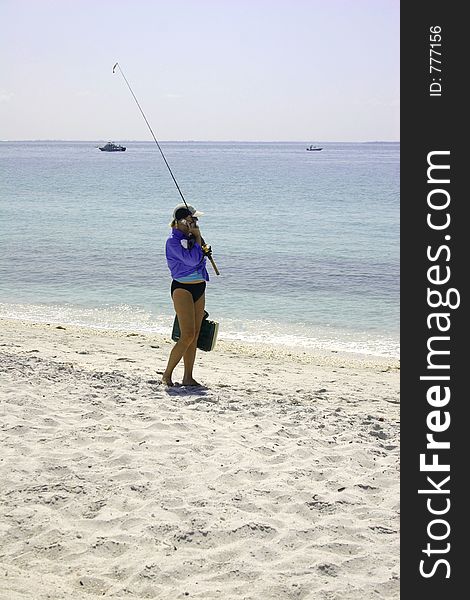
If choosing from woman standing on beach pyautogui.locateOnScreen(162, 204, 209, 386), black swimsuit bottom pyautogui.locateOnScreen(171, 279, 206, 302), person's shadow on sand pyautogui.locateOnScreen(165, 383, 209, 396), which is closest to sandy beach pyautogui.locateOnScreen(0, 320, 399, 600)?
person's shadow on sand pyautogui.locateOnScreen(165, 383, 209, 396)

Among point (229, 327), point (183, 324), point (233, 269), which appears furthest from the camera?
point (233, 269)

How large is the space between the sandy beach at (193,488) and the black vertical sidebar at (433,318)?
253mm

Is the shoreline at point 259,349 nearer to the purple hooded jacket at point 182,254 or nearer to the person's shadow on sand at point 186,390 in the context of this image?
the person's shadow on sand at point 186,390

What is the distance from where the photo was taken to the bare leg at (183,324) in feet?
24.8

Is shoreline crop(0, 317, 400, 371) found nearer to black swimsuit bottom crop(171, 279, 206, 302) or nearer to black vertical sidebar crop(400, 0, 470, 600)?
black swimsuit bottom crop(171, 279, 206, 302)

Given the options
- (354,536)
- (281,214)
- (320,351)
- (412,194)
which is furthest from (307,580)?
(281,214)

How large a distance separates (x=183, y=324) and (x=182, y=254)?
0.69 meters

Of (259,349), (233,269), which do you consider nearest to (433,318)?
(259,349)

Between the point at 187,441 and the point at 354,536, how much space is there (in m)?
1.75

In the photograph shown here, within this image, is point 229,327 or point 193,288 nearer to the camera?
point 193,288

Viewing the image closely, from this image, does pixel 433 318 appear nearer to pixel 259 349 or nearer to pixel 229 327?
pixel 259 349

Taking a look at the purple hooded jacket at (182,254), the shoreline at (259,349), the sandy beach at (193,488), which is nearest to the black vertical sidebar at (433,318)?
the sandy beach at (193,488)

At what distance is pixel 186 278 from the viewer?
7.55m

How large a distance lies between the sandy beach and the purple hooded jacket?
1.13m
